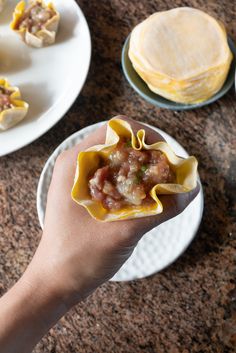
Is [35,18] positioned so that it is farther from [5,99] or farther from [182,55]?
[182,55]

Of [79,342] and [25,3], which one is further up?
[25,3]

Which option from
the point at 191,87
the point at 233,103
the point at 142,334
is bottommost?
the point at 142,334

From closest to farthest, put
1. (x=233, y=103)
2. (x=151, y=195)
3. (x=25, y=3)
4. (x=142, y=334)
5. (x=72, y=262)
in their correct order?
(x=151, y=195) → (x=72, y=262) → (x=142, y=334) → (x=233, y=103) → (x=25, y=3)

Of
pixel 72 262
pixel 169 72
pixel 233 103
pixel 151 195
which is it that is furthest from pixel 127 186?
pixel 233 103

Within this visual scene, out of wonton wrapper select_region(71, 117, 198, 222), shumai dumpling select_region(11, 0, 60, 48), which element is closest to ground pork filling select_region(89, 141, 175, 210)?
wonton wrapper select_region(71, 117, 198, 222)

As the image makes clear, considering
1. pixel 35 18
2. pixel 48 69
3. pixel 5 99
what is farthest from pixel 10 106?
pixel 35 18

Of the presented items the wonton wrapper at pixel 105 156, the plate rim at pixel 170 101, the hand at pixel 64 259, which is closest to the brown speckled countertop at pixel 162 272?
the plate rim at pixel 170 101

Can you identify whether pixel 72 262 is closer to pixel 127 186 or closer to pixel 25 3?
pixel 127 186
